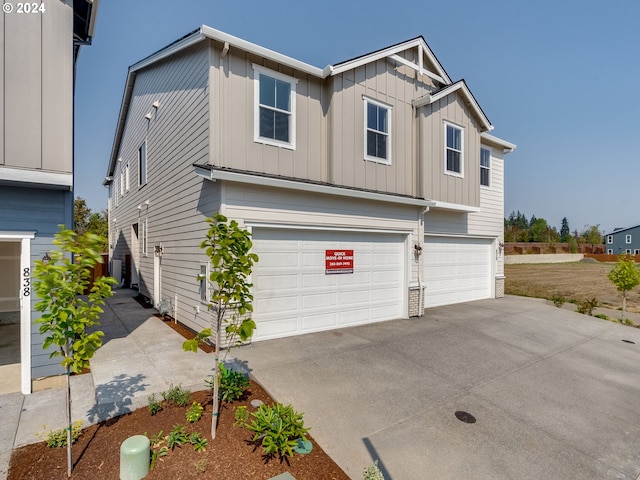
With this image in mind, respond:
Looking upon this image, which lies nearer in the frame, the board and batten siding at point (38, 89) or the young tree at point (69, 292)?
the young tree at point (69, 292)

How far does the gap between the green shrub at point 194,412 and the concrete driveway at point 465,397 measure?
1.05 meters

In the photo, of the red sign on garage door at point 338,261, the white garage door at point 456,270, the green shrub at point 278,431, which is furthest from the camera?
the white garage door at point 456,270

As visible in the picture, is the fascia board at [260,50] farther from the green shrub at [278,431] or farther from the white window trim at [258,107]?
the green shrub at [278,431]

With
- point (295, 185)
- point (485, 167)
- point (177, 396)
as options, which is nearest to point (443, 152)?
point (485, 167)

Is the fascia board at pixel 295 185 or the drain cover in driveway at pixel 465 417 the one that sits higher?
the fascia board at pixel 295 185

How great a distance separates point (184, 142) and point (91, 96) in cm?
734

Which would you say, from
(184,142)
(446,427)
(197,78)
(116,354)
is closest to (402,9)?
(197,78)

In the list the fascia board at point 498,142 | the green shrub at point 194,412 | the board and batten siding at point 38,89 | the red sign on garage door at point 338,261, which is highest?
the fascia board at point 498,142

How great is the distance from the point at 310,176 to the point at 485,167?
860 centimetres

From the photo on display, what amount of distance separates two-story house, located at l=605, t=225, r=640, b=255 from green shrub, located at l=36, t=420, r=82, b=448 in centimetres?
7546

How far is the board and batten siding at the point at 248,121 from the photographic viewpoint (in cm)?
647

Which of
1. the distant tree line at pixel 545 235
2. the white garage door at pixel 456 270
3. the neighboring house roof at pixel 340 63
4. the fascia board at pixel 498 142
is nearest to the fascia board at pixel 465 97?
the neighboring house roof at pixel 340 63

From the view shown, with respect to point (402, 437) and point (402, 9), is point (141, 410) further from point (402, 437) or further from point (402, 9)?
point (402, 9)

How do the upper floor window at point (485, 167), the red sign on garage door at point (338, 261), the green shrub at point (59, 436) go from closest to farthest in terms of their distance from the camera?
the green shrub at point (59, 436), the red sign on garage door at point (338, 261), the upper floor window at point (485, 167)
